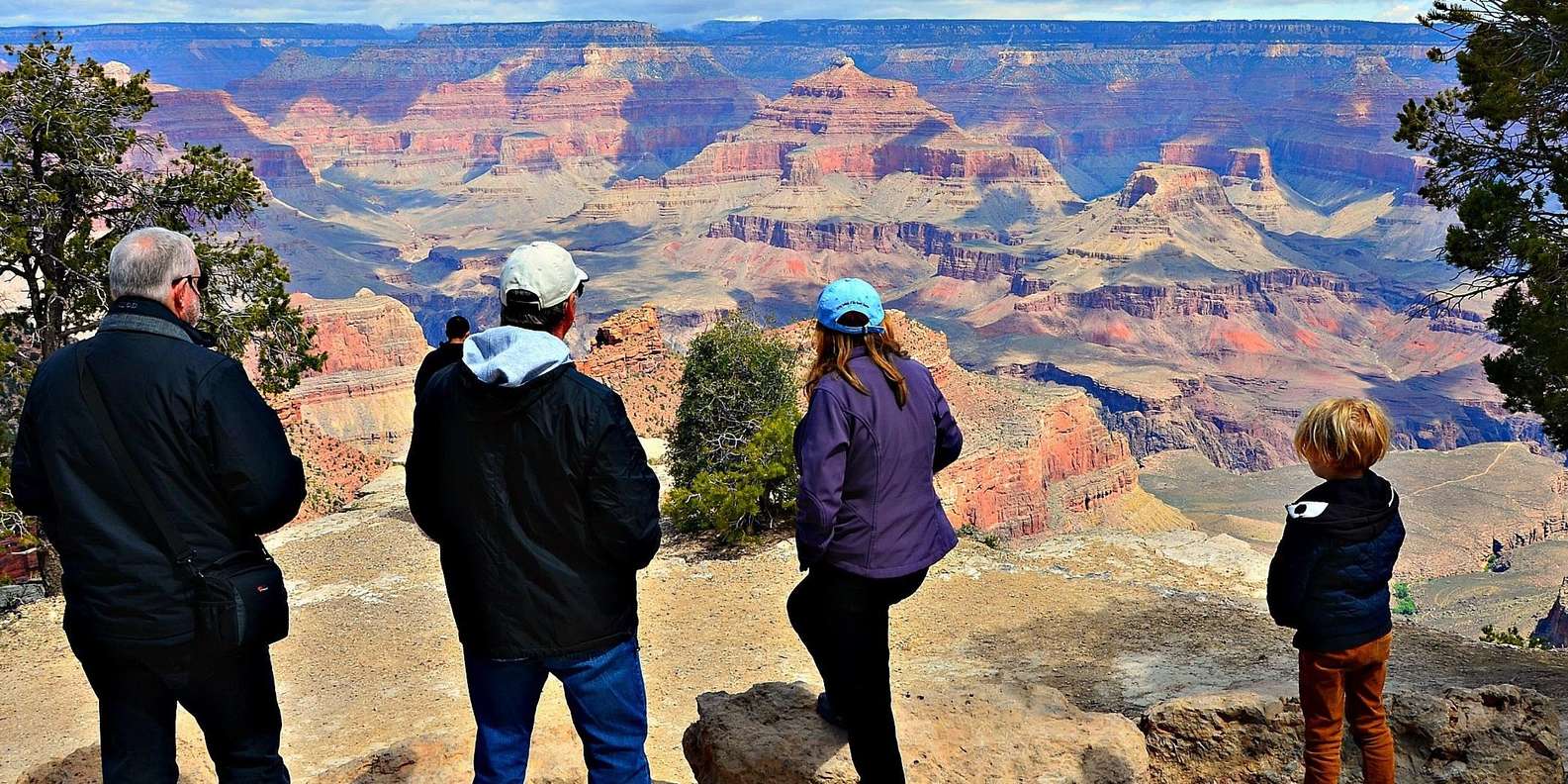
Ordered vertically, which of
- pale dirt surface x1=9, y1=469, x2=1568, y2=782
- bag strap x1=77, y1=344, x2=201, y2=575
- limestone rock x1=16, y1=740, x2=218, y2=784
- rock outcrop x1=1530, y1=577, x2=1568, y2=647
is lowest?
rock outcrop x1=1530, y1=577, x2=1568, y2=647

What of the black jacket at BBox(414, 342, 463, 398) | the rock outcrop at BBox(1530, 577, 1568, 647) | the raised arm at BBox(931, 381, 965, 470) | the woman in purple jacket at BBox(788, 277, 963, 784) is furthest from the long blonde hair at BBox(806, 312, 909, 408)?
the rock outcrop at BBox(1530, 577, 1568, 647)

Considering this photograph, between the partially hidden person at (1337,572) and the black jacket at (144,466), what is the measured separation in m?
4.29

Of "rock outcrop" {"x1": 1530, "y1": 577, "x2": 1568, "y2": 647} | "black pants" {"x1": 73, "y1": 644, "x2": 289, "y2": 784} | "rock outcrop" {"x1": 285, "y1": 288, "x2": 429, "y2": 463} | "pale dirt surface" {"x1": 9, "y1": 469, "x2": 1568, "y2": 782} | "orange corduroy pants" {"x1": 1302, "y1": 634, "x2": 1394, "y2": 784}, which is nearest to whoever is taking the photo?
"black pants" {"x1": 73, "y1": 644, "x2": 289, "y2": 784}

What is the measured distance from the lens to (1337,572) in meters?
5.29

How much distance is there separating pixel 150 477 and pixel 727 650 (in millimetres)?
8810

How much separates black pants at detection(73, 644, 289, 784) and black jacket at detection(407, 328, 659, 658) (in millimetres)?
880

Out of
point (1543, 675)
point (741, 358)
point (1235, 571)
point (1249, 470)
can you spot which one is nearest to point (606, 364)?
point (741, 358)

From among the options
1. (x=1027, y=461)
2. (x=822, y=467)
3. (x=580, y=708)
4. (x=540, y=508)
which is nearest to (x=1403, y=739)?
(x=822, y=467)

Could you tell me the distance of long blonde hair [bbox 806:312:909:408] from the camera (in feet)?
17.0

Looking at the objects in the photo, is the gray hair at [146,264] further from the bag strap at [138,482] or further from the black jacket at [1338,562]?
the black jacket at [1338,562]

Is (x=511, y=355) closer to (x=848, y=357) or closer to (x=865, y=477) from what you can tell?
(x=848, y=357)

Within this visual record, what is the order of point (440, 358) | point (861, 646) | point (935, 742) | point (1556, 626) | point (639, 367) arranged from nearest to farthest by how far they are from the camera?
point (861, 646) < point (935, 742) < point (440, 358) < point (1556, 626) < point (639, 367)

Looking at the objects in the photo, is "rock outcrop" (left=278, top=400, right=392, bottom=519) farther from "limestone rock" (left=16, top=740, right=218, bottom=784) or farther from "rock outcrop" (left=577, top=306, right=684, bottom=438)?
"limestone rock" (left=16, top=740, right=218, bottom=784)

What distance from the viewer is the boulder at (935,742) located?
5.87 meters
